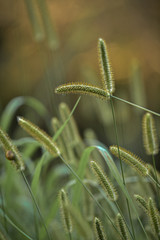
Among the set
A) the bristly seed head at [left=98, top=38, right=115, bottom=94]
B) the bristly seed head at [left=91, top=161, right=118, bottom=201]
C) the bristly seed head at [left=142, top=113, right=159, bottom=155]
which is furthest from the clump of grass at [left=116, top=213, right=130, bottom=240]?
the bristly seed head at [left=98, top=38, right=115, bottom=94]

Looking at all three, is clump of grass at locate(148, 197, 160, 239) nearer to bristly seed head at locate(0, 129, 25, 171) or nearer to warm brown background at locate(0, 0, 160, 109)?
bristly seed head at locate(0, 129, 25, 171)

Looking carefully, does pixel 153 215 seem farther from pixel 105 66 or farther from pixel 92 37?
pixel 92 37

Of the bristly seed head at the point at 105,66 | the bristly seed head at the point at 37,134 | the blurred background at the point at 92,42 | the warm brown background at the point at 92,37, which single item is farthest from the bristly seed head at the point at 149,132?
the warm brown background at the point at 92,37

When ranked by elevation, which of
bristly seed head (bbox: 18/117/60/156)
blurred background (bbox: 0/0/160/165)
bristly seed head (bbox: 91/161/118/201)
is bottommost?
bristly seed head (bbox: 91/161/118/201)

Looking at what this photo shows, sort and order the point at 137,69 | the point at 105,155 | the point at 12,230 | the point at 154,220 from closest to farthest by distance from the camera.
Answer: the point at 154,220
the point at 105,155
the point at 12,230
the point at 137,69

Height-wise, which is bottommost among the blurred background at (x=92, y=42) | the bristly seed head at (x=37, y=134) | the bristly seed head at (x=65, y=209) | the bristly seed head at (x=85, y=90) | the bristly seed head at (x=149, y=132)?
the bristly seed head at (x=65, y=209)

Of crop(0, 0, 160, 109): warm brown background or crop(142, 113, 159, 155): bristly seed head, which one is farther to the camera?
crop(0, 0, 160, 109): warm brown background

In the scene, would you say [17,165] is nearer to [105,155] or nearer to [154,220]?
[105,155]

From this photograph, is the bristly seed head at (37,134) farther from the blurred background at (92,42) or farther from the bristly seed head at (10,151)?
the blurred background at (92,42)

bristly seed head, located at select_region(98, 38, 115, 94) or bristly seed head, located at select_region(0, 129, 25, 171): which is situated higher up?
bristly seed head, located at select_region(98, 38, 115, 94)

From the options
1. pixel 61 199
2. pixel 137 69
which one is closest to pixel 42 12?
pixel 137 69

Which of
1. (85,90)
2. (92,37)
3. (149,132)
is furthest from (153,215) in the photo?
(92,37)
